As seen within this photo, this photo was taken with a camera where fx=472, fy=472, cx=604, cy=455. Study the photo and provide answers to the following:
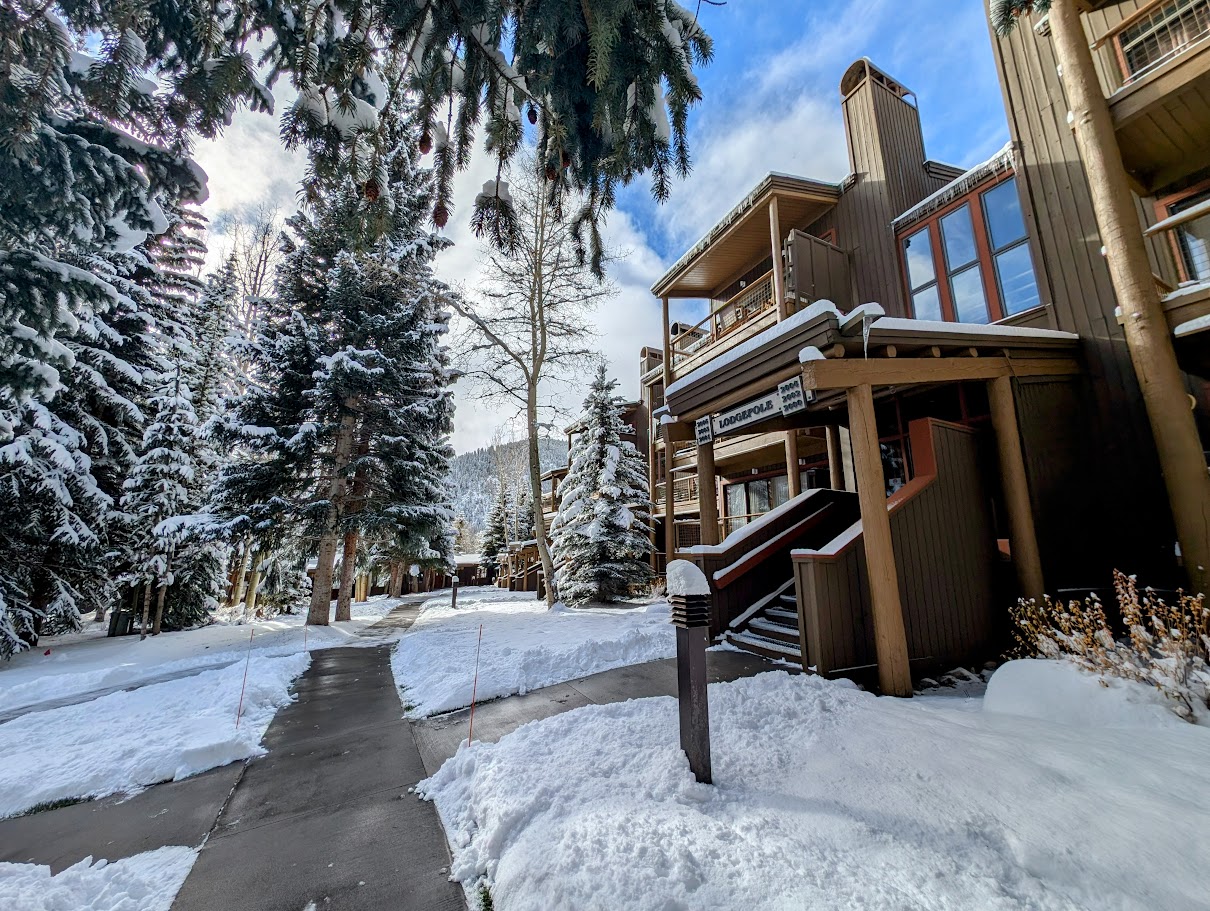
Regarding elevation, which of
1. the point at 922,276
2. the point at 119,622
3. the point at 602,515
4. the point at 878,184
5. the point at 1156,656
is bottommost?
the point at 119,622

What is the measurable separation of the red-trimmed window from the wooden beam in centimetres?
249

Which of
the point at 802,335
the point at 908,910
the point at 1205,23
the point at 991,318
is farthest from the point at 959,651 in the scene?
the point at 1205,23

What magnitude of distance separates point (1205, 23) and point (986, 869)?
9746 millimetres

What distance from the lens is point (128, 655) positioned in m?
8.34

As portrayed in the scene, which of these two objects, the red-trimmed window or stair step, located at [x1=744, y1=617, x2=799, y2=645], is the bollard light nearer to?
stair step, located at [x1=744, y1=617, x2=799, y2=645]

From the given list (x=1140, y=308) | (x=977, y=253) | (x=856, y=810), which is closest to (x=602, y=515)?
(x=977, y=253)

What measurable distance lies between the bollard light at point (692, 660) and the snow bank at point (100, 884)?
2645 millimetres

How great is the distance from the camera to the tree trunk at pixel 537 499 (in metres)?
12.2

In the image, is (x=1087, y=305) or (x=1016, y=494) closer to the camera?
(x=1016, y=494)

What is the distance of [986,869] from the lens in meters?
1.94

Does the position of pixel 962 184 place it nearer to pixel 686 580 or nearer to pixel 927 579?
pixel 927 579

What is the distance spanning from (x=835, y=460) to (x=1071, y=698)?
5939 millimetres

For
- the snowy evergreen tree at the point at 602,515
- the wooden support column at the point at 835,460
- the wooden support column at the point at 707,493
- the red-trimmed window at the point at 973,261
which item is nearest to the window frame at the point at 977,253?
the red-trimmed window at the point at 973,261

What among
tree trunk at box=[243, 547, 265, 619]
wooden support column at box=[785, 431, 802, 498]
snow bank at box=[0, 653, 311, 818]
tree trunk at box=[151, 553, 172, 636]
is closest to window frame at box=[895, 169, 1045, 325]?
wooden support column at box=[785, 431, 802, 498]
